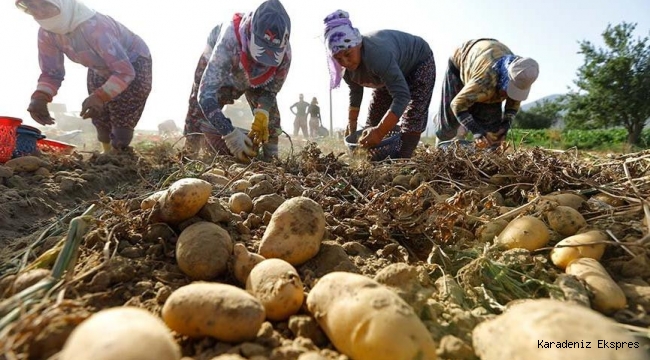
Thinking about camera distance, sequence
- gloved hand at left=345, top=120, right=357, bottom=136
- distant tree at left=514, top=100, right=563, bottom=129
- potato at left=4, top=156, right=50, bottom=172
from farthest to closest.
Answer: distant tree at left=514, top=100, right=563, bottom=129 → gloved hand at left=345, top=120, right=357, bottom=136 → potato at left=4, top=156, right=50, bottom=172

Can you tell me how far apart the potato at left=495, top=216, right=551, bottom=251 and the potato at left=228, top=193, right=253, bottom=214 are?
1.03m

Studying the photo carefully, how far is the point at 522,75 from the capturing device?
10.9 ft

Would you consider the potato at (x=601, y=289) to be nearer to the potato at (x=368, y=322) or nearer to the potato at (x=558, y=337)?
the potato at (x=558, y=337)

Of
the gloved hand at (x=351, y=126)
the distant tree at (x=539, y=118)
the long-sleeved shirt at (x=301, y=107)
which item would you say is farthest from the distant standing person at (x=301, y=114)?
the distant tree at (x=539, y=118)

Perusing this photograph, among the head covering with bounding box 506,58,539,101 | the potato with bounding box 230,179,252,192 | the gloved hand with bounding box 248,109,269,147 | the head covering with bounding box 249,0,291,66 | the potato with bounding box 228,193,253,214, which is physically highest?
the head covering with bounding box 249,0,291,66

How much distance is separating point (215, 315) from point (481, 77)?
361 cm

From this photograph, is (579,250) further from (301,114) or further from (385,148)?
(301,114)

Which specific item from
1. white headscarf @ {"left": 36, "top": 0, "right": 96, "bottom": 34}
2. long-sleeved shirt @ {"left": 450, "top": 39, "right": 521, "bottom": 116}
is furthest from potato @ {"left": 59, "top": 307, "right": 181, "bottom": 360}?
long-sleeved shirt @ {"left": 450, "top": 39, "right": 521, "bottom": 116}

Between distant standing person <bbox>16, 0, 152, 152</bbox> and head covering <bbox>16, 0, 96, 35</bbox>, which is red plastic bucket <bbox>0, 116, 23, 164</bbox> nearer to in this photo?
distant standing person <bbox>16, 0, 152, 152</bbox>

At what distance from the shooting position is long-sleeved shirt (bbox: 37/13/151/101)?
329 cm

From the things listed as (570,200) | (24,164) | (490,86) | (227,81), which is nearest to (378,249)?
(570,200)

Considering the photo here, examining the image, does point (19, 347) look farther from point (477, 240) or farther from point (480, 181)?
point (480, 181)

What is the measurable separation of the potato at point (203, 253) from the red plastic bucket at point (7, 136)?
256cm

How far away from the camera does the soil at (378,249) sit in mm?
853
